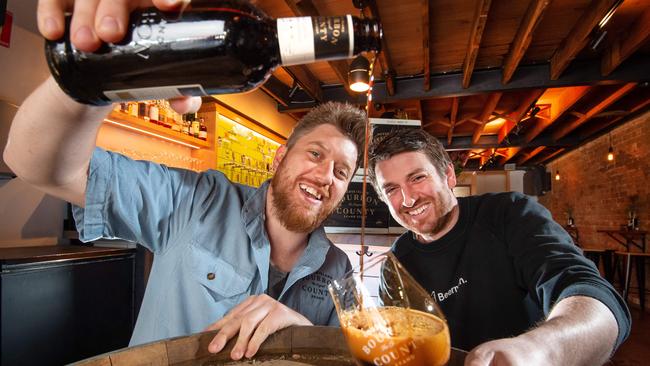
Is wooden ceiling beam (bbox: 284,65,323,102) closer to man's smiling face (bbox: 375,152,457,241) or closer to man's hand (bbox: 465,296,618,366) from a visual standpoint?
man's smiling face (bbox: 375,152,457,241)

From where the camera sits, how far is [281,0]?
2.90m

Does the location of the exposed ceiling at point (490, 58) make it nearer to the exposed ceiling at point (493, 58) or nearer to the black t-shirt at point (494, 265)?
the exposed ceiling at point (493, 58)

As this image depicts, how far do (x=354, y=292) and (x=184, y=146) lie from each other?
3689 millimetres

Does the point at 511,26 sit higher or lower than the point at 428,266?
higher

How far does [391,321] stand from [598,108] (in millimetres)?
6577

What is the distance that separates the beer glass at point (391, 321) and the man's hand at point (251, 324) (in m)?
0.22

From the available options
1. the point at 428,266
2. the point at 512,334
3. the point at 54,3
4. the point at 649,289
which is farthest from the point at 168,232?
the point at 649,289

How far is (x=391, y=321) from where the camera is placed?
650mm

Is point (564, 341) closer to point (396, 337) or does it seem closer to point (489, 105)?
point (396, 337)

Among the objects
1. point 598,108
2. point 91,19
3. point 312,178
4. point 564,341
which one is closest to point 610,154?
point 598,108

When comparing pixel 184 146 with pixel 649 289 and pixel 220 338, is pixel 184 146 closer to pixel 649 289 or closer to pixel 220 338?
pixel 220 338

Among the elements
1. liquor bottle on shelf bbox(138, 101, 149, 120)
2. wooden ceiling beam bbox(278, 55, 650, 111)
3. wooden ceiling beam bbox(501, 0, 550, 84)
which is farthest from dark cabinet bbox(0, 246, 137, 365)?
wooden ceiling beam bbox(501, 0, 550, 84)

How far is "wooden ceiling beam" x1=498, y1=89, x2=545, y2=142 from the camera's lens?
500cm

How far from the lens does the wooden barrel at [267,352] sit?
702 millimetres
